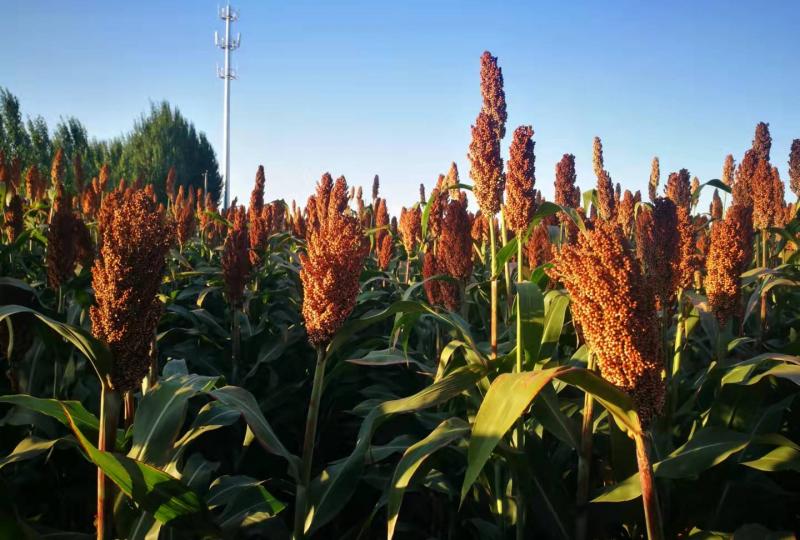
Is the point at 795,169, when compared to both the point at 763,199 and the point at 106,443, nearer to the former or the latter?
the point at 763,199

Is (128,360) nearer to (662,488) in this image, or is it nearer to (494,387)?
(494,387)

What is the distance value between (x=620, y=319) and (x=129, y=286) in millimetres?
1381

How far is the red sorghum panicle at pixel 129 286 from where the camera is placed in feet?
5.14

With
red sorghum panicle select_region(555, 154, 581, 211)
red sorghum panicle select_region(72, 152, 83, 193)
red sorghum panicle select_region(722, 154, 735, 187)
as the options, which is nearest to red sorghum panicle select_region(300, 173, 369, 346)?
red sorghum panicle select_region(555, 154, 581, 211)

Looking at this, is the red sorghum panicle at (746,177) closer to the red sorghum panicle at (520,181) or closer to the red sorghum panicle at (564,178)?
the red sorghum panicle at (564,178)

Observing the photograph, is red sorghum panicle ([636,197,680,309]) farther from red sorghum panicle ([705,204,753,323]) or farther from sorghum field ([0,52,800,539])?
red sorghum panicle ([705,204,753,323])

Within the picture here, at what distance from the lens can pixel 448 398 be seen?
164cm

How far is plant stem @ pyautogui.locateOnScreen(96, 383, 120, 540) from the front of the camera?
1553 mm

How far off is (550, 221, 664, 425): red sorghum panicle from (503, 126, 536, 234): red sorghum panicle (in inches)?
48.6

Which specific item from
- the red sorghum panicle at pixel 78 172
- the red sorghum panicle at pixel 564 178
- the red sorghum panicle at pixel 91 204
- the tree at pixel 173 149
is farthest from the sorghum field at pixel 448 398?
the tree at pixel 173 149

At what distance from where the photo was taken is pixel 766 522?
206 cm

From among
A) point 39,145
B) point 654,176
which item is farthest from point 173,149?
point 654,176

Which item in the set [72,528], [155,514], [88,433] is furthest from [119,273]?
[72,528]

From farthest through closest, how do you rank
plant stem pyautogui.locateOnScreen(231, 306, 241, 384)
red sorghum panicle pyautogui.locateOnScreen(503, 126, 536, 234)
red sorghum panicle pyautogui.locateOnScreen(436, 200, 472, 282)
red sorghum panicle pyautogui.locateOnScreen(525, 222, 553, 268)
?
red sorghum panicle pyautogui.locateOnScreen(525, 222, 553, 268) < plant stem pyautogui.locateOnScreen(231, 306, 241, 384) < red sorghum panicle pyautogui.locateOnScreen(436, 200, 472, 282) < red sorghum panicle pyautogui.locateOnScreen(503, 126, 536, 234)
